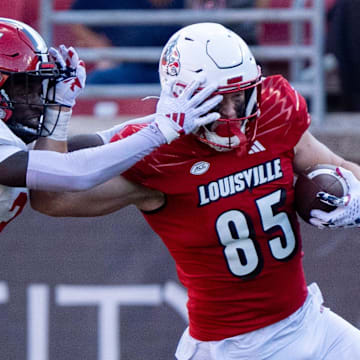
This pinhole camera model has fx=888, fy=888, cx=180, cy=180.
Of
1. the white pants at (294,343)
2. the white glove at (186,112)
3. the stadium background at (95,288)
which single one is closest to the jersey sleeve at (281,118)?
the white glove at (186,112)

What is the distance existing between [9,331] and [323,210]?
1.64 metres

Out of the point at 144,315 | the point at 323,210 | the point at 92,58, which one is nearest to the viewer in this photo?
the point at 323,210

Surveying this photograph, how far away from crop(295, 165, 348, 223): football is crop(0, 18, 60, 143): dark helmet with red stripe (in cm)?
81

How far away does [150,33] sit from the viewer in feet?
14.8

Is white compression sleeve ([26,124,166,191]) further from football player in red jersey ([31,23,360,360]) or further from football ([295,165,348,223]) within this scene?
football ([295,165,348,223])

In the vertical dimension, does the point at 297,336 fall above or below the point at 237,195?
below

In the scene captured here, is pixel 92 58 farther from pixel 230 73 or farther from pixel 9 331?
pixel 230 73

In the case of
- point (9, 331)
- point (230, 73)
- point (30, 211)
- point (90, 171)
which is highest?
point (230, 73)

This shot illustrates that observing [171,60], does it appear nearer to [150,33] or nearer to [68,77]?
[68,77]

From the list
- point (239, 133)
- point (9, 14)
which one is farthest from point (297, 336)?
point (9, 14)

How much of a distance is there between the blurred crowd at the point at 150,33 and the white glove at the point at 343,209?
1.95m

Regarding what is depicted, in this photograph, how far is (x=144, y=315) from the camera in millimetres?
3693

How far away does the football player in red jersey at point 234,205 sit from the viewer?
2.62 meters

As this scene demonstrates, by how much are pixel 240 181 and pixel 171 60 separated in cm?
42
